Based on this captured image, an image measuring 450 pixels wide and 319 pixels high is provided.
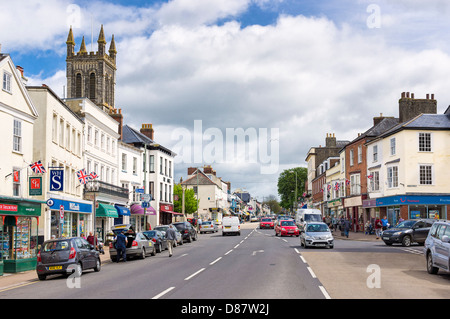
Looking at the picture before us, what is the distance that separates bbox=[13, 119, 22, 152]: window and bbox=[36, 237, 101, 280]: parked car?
916 centimetres

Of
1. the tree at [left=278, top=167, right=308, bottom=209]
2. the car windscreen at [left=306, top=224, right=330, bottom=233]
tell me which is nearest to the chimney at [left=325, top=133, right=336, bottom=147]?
the tree at [left=278, top=167, right=308, bottom=209]

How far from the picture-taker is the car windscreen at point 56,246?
19.8 metres

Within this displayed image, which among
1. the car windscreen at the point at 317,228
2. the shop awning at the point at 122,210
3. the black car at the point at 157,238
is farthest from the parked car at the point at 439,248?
the shop awning at the point at 122,210

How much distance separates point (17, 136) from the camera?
27.4 meters

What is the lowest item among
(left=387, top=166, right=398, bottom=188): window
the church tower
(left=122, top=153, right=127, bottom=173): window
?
(left=387, top=166, right=398, bottom=188): window

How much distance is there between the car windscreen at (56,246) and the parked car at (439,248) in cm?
1307

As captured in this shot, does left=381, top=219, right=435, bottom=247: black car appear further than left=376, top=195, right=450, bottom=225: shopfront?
No

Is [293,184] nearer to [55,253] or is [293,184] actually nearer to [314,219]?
[314,219]

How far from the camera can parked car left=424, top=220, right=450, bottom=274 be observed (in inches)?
647

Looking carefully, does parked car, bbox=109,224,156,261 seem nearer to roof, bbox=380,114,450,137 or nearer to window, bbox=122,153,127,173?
window, bbox=122,153,127,173

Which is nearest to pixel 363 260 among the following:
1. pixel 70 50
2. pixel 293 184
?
pixel 70 50

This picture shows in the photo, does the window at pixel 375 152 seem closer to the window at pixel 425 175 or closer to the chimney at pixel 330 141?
the window at pixel 425 175

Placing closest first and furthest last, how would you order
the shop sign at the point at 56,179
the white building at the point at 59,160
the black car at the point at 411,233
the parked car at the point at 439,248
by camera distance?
the parked car at the point at 439,248
the shop sign at the point at 56,179
the white building at the point at 59,160
the black car at the point at 411,233

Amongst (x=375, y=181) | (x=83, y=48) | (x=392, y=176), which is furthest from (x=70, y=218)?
(x=83, y=48)
